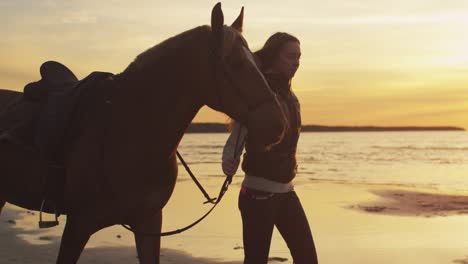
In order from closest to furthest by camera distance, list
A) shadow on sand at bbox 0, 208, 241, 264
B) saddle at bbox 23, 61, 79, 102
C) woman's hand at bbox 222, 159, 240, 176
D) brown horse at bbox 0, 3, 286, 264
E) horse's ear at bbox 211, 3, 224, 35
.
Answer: horse's ear at bbox 211, 3, 224, 35
brown horse at bbox 0, 3, 286, 264
woman's hand at bbox 222, 159, 240, 176
saddle at bbox 23, 61, 79, 102
shadow on sand at bbox 0, 208, 241, 264

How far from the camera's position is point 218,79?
3.59m

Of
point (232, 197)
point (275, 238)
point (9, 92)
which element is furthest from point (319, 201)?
point (9, 92)

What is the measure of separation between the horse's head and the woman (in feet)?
2.20

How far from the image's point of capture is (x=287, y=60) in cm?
426

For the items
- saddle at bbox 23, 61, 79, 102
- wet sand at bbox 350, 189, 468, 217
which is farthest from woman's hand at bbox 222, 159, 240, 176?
wet sand at bbox 350, 189, 468, 217

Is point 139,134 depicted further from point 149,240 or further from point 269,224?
point 269,224

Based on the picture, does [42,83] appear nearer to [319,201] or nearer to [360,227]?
[360,227]

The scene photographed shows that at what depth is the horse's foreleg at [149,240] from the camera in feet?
13.1

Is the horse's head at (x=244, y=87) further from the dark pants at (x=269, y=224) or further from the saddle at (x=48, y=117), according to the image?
the saddle at (x=48, y=117)

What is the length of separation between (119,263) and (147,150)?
4620 mm

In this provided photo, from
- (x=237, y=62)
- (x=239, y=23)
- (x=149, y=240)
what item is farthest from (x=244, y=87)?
(x=149, y=240)

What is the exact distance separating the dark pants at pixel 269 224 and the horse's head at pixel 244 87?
32.4 inches

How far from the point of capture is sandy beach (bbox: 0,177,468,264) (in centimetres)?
857

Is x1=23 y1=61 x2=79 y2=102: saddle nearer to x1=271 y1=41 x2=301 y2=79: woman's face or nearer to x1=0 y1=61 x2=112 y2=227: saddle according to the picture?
x1=0 y1=61 x2=112 y2=227: saddle
